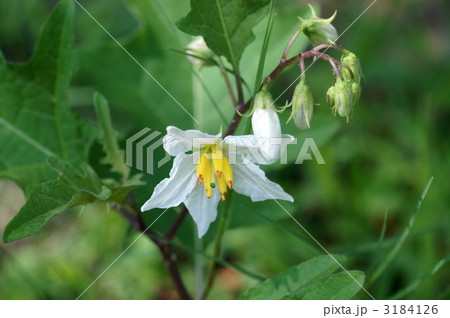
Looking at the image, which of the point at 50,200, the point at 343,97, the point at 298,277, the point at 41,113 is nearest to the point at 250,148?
the point at 343,97

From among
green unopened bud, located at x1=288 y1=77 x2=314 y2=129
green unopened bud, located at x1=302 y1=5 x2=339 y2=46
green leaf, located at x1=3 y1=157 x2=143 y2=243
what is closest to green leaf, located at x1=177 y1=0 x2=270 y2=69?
green unopened bud, located at x1=302 y1=5 x2=339 y2=46

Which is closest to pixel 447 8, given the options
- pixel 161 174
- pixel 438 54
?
pixel 438 54

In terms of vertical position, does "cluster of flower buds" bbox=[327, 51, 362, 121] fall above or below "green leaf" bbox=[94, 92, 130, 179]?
above

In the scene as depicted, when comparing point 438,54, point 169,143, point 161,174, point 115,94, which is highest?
point 169,143

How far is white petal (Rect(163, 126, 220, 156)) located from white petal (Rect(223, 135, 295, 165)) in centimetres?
6

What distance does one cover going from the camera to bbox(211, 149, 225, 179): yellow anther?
5.47 ft

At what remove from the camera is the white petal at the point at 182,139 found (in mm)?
1613

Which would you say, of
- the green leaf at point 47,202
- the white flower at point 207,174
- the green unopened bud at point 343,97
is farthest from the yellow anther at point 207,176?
the green unopened bud at point 343,97

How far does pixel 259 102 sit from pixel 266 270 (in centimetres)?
141

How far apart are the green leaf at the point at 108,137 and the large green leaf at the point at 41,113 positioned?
7.2 inches

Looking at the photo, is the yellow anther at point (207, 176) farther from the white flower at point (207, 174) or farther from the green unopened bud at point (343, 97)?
the green unopened bud at point (343, 97)

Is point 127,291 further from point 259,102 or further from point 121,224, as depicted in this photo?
point 259,102

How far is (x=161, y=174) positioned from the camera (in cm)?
214

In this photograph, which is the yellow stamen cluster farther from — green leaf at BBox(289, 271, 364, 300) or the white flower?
green leaf at BBox(289, 271, 364, 300)
